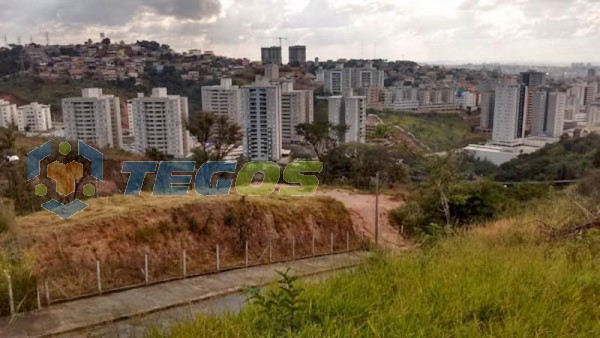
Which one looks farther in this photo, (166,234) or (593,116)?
(593,116)

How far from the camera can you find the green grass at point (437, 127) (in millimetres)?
41753

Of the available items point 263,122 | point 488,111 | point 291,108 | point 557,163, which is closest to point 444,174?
point 557,163

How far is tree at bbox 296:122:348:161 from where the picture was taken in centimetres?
2050

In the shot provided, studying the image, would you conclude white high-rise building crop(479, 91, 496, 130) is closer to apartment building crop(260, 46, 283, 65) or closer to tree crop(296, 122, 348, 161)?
tree crop(296, 122, 348, 161)

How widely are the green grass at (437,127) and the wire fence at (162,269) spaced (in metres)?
28.9

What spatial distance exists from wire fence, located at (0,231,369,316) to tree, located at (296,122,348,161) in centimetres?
831

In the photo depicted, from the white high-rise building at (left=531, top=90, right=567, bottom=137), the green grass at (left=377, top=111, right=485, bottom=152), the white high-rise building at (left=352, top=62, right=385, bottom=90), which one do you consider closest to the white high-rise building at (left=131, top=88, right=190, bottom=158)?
the green grass at (left=377, top=111, right=485, bottom=152)

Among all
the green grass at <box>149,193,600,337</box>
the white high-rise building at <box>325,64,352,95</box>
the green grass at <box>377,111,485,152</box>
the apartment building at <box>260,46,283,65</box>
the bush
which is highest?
the apartment building at <box>260,46,283,65</box>

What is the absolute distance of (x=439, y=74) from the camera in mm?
80062

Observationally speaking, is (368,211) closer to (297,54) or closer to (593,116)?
(593,116)

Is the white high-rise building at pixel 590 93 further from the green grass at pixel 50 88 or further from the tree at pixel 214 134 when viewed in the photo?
the tree at pixel 214 134

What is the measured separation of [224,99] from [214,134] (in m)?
23.6

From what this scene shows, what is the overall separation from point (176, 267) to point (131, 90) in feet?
149

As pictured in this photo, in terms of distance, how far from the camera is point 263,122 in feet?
98.9
